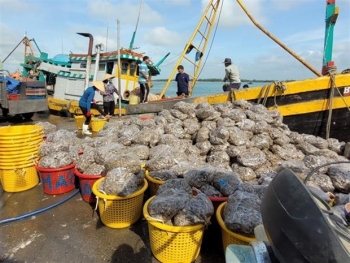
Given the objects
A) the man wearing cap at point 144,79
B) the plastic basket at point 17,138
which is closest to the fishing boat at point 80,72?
the man wearing cap at point 144,79

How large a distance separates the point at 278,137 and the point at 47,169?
3945 mm

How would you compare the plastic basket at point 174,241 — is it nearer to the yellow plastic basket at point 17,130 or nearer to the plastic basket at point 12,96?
the yellow plastic basket at point 17,130

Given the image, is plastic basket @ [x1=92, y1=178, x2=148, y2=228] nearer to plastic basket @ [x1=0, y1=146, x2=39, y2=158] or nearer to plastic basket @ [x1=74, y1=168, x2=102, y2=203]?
plastic basket @ [x1=74, y1=168, x2=102, y2=203]

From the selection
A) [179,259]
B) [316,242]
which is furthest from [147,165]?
[316,242]

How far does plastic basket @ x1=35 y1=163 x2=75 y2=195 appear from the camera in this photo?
3420 millimetres

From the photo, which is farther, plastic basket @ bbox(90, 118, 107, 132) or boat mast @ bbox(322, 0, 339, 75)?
plastic basket @ bbox(90, 118, 107, 132)

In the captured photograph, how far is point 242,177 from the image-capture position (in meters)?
3.63

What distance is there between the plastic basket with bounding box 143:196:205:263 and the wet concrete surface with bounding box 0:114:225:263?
0.16m

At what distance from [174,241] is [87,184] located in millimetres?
1682

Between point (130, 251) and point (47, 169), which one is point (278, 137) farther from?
point (47, 169)

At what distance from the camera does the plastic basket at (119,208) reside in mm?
2650

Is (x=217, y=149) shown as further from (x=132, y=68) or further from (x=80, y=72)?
(x=80, y=72)

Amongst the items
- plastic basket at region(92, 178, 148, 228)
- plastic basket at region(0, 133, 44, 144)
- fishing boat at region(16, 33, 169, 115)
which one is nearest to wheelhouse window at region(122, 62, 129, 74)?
fishing boat at region(16, 33, 169, 115)

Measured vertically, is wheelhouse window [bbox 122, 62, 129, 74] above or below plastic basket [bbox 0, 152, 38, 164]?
above
